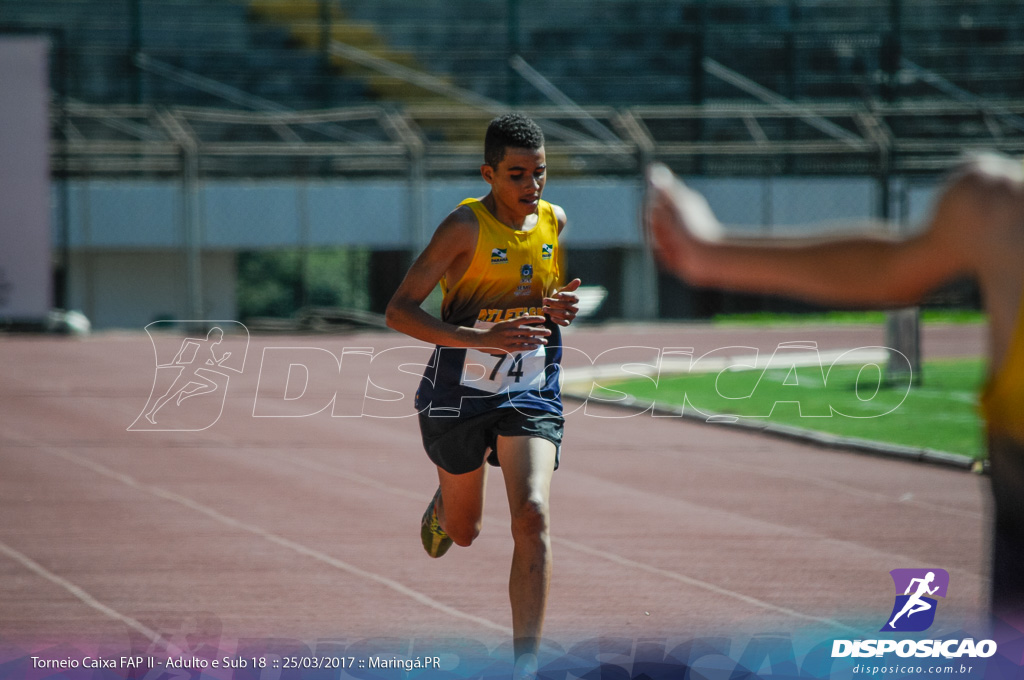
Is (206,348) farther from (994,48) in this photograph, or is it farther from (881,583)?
(994,48)

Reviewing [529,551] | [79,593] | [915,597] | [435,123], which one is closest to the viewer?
[529,551]

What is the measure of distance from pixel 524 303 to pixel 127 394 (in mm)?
10210

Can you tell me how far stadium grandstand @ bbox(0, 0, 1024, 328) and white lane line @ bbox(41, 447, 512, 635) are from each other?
10.9 m

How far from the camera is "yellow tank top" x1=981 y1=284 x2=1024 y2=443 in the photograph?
1926 millimetres

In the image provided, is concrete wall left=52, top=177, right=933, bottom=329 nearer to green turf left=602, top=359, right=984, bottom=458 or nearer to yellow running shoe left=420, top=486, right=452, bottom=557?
green turf left=602, top=359, right=984, bottom=458

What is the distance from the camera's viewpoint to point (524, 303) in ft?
15.0

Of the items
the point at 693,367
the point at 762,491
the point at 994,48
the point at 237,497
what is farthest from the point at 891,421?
the point at 994,48

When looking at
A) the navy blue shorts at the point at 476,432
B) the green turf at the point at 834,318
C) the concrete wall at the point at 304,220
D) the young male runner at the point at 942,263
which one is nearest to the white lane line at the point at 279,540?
the navy blue shorts at the point at 476,432

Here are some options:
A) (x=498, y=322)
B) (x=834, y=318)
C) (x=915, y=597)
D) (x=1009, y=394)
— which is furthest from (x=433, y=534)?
(x=834, y=318)

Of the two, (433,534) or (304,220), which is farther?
(304,220)

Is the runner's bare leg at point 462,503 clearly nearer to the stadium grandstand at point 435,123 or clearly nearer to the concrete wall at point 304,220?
the stadium grandstand at point 435,123

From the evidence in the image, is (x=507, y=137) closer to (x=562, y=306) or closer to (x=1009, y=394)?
(x=562, y=306)

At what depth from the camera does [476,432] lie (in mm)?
4586

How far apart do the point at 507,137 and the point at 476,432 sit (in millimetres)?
1069
